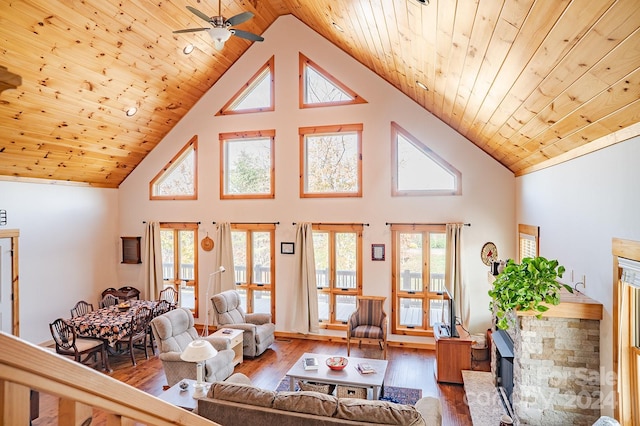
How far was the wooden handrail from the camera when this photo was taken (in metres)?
0.65

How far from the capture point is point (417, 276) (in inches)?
295

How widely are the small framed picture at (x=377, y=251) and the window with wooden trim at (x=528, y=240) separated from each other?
2.47m

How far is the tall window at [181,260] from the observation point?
870cm

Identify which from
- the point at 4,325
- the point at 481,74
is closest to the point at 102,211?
the point at 4,325

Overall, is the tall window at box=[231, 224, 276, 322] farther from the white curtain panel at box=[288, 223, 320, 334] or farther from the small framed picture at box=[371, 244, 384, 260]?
the small framed picture at box=[371, 244, 384, 260]

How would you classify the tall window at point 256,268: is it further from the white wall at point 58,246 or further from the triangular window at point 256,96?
the white wall at point 58,246

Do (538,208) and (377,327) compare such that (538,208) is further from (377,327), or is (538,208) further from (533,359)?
(377,327)

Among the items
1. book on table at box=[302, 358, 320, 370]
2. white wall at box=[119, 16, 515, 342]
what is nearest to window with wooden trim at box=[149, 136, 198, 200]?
white wall at box=[119, 16, 515, 342]

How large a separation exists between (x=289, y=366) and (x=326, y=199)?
3.29 m

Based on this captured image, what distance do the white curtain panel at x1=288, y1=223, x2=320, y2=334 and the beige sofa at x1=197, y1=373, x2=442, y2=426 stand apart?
415 cm

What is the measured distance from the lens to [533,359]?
3697 mm

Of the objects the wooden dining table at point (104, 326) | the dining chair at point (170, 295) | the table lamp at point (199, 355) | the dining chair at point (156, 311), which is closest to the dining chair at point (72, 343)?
the wooden dining table at point (104, 326)

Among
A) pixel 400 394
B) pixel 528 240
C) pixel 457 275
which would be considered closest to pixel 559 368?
pixel 400 394

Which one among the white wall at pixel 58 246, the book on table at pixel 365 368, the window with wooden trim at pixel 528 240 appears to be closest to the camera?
the book on table at pixel 365 368
